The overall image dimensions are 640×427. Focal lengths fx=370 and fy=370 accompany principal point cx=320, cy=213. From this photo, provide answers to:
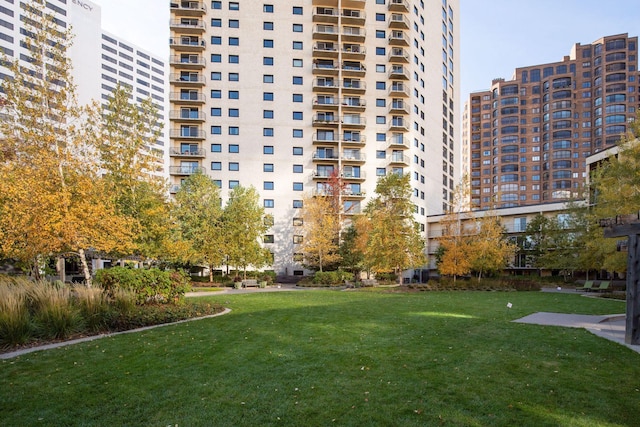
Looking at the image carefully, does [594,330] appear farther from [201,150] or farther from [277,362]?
[201,150]

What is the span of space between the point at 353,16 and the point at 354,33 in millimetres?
2447

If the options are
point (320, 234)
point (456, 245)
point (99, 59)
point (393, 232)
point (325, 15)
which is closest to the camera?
point (393, 232)

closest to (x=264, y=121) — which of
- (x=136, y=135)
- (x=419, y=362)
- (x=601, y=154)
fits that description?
(x=136, y=135)

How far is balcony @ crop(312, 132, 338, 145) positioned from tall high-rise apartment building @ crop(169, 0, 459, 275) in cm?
14

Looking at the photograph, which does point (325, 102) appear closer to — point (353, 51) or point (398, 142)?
point (353, 51)

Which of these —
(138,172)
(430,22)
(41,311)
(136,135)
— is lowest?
(41,311)

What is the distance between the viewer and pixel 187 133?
47406 millimetres

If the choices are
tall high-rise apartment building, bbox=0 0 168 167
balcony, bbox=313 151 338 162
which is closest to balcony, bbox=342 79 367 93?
balcony, bbox=313 151 338 162

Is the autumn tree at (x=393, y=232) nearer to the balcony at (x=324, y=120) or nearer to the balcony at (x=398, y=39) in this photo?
the balcony at (x=324, y=120)

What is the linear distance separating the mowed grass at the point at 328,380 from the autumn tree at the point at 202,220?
2440 centimetres

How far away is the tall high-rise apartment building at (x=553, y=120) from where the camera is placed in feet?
289

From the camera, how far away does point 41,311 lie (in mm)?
9305

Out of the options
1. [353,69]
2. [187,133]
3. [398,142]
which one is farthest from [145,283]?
[353,69]

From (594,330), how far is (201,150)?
146 ft
